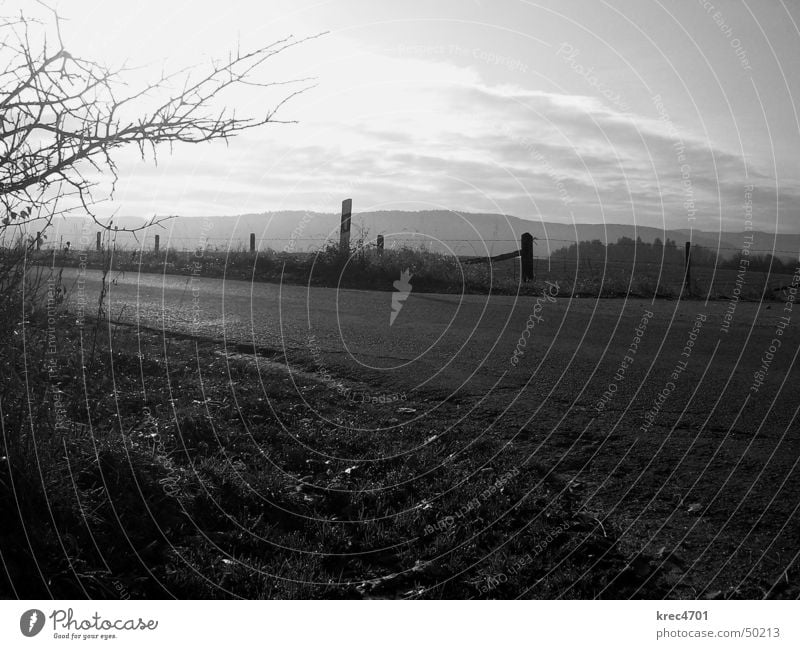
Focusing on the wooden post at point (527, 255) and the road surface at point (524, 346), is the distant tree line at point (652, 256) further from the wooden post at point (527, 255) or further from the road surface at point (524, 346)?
the road surface at point (524, 346)

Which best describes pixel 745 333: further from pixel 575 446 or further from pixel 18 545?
pixel 18 545

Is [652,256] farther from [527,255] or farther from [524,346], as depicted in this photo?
[524,346]

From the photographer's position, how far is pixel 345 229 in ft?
57.9

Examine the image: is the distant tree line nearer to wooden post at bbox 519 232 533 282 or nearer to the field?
wooden post at bbox 519 232 533 282

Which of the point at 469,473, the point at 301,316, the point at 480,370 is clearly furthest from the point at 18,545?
the point at 301,316

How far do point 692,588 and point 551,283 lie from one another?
14.0 meters

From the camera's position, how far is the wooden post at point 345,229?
17.4m

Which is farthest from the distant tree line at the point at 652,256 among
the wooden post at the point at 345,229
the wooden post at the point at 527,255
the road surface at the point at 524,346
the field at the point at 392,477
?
the field at the point at 392,477

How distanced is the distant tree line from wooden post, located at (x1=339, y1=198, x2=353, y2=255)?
9080 mm

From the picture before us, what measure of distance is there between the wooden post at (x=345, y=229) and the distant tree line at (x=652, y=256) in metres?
9.08

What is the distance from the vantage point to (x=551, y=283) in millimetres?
16656

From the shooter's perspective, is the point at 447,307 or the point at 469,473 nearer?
the point at 469,473

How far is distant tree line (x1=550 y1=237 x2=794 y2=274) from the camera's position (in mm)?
25531

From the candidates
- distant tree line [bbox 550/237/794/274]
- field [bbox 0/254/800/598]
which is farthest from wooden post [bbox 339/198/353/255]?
field [bbox 0/254/800/598]
